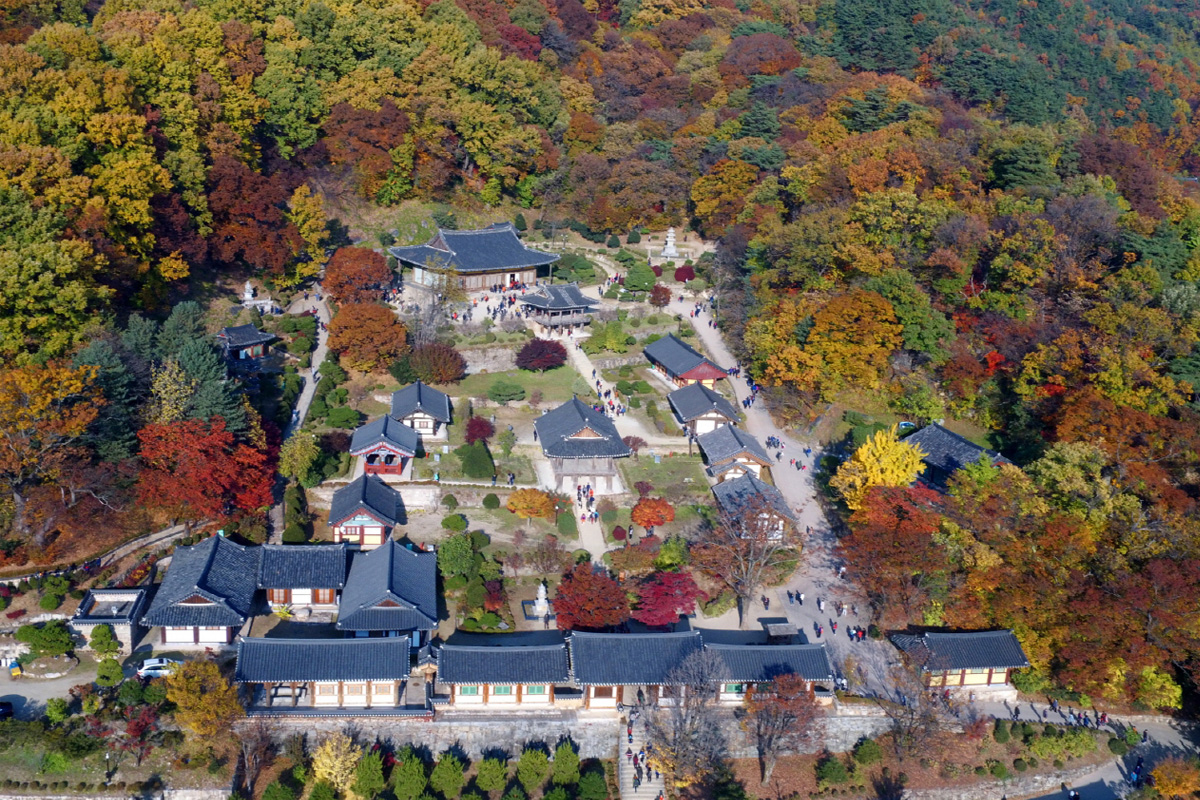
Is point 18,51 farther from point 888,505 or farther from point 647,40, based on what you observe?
point 647,40

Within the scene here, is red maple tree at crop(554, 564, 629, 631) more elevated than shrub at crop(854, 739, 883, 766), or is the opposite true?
red maple tree at crop(554, 564, 629, 631)

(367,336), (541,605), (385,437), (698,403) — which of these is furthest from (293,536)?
(698,403)

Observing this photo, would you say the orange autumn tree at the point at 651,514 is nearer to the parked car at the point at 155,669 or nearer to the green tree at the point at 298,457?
the green tree at the point at 298,457

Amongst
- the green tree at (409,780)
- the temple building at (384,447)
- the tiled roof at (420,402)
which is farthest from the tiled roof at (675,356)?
the green tree at (409,780)

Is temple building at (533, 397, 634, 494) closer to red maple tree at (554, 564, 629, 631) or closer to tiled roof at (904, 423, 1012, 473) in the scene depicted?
red maple tree at (554, 564, 629, 631)

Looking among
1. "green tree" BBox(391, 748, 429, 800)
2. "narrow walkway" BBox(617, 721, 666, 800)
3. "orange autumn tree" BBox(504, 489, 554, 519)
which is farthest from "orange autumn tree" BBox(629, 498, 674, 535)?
"green tree" BBox(391, 748, 429, 800)

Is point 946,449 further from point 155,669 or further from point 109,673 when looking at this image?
point 109,673
